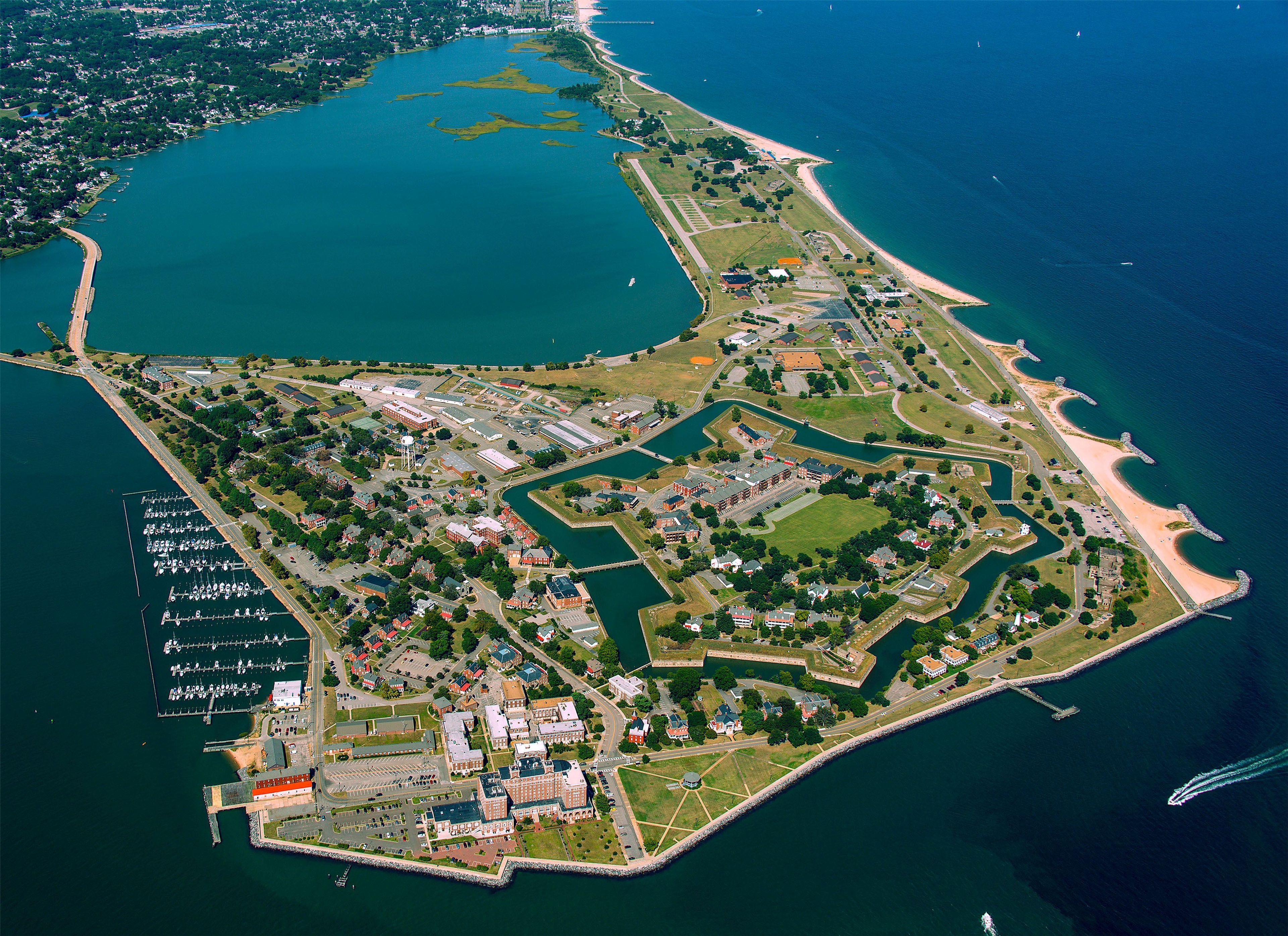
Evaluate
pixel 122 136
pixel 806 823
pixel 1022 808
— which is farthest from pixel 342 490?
pixel 122 136

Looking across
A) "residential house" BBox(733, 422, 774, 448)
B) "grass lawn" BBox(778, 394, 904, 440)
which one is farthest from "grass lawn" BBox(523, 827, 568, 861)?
"grass lawn" BBox(778, 394, 904, 440)

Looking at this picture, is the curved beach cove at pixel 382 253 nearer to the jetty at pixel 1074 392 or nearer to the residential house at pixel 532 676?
the jetty at pixel 1074 392

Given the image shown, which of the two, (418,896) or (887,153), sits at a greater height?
(887,153)

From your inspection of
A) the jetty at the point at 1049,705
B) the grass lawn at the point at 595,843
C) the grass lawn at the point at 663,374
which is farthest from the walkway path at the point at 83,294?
the jetty at the point at 1049,705

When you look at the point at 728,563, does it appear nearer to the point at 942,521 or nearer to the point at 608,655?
the point at 608,655

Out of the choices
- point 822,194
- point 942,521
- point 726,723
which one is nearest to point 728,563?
point 726,723

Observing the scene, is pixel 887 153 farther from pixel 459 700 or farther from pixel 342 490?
pixel 459 700
